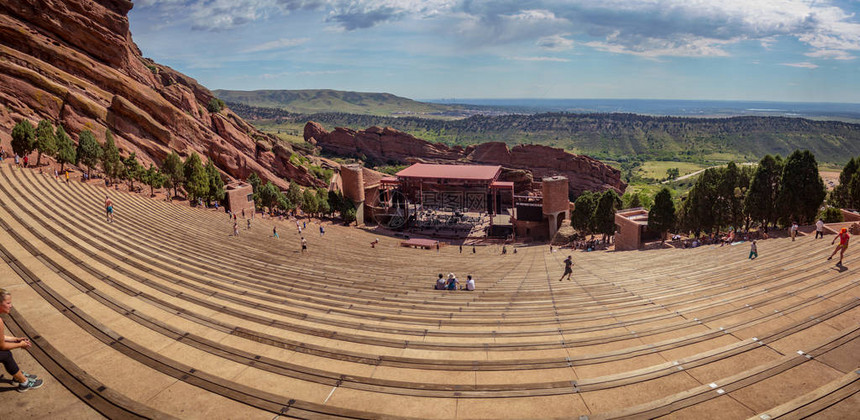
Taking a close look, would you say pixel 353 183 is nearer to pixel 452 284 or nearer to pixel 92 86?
pixel 92 86

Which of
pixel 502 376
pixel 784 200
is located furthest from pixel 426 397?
pixel 784 200

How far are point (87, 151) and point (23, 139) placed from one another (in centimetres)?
433

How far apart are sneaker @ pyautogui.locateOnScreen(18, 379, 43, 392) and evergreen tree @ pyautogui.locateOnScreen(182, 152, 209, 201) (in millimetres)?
37685

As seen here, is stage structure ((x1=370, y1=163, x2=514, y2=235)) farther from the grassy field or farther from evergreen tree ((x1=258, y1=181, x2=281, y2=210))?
the grassy field

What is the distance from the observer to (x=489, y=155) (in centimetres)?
9438

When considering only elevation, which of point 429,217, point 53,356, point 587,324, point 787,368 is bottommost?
point 429,217

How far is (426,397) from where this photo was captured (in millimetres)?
6180

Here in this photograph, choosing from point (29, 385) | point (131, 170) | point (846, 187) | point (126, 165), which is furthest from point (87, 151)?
point (846, 187)

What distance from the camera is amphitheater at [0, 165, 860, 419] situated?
19.2ft

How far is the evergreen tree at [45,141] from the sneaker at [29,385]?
37229 millimetres

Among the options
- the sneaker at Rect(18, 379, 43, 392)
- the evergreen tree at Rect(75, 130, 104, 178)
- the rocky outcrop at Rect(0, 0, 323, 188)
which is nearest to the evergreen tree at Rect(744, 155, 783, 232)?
the sneaker at Rect(18, 379, 43, 392)

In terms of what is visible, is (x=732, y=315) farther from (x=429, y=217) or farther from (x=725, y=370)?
(x=429, y=217)

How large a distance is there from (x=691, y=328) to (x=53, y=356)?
39.1 feet

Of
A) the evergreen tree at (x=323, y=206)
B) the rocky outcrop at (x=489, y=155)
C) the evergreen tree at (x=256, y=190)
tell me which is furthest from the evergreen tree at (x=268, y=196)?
the rocky outcrop at (x=489, y=155)
